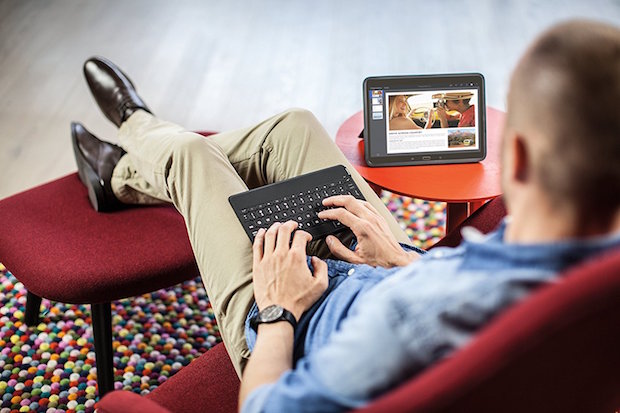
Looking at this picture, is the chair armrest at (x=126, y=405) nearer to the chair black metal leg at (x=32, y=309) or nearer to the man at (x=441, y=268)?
the man at (x=441, y=268)

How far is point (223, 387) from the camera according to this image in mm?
1338

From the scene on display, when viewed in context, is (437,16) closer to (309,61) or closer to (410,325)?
(309,61)

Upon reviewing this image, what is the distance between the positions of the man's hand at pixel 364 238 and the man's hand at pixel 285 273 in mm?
109

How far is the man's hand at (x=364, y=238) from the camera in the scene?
1.40 m

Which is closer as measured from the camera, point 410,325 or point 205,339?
point 410,325

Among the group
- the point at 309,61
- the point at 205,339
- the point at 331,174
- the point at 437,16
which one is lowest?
the point at 205,339

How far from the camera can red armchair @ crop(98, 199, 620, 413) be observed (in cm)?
73

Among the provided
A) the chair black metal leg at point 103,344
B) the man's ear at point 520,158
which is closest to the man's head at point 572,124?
the man's ear at point 520,158

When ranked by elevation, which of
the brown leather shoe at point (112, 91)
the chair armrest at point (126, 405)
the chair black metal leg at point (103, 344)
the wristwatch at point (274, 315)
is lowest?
the chair black metal leg at point (103, 344)

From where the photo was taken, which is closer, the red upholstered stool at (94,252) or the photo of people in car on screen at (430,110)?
the red upholstered stool at (94,252)

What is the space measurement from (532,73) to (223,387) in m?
0.84

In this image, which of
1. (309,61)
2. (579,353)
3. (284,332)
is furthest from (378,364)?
(309,61)

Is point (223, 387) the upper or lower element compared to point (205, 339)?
upper

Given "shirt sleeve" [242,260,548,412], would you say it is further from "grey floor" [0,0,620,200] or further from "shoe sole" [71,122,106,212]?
"grey floor" [0,0,620,200]
